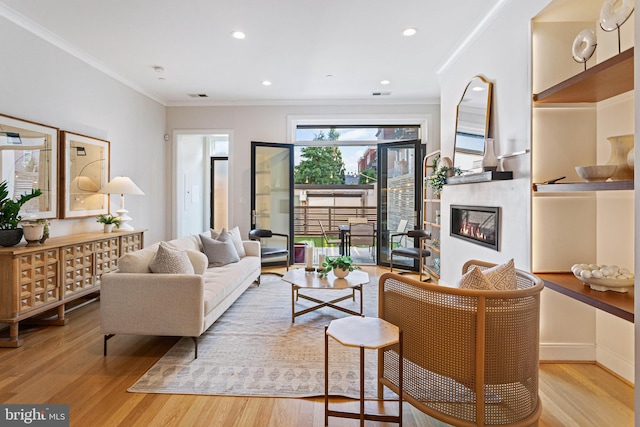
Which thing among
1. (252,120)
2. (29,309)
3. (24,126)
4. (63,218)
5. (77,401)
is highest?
(252,120)

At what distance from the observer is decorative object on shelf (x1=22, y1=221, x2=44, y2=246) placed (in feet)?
9.94

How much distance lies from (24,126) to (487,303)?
163 inches

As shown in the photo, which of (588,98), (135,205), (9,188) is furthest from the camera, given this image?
(135,205)

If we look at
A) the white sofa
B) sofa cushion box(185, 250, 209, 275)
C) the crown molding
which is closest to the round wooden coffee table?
sofa cushion box(185, 250, 209, 275)

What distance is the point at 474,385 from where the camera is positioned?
162 cm

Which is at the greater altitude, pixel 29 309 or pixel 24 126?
pixel 24 126

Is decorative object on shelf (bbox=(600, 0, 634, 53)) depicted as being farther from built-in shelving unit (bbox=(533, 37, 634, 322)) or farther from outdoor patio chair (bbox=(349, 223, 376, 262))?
outdoor patio chair (bbox=(349, 223, 376, 262))

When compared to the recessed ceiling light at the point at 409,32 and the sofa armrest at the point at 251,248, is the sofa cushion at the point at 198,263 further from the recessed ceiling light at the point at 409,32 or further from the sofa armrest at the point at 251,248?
the recessed ceiling light at the point at 409,32

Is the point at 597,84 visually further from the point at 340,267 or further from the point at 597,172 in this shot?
the point at 340,267

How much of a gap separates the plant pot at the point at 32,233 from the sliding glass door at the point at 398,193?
4.48 metres

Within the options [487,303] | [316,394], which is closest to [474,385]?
[487,303]

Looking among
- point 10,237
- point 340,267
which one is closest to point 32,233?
point 10,237

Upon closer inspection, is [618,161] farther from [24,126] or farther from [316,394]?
[24,126]

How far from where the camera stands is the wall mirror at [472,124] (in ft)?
10.5
